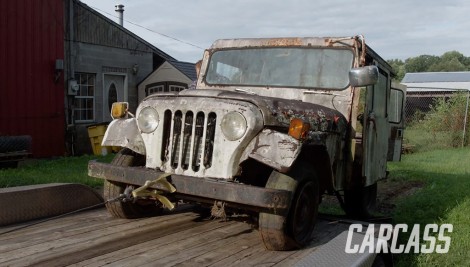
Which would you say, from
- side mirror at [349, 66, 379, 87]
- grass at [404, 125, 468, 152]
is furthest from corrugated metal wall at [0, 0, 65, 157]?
grass at [404, 125, 468, 152]

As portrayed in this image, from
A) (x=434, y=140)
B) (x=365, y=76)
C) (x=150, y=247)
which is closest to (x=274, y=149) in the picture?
(x=150, y=247)

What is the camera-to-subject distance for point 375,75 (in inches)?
167

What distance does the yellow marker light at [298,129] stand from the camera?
136 inches

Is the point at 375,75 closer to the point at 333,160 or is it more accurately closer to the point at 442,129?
the point at 333,160

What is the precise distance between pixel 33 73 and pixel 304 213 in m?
10.1

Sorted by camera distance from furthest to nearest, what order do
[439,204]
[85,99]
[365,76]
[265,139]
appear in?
[85,99] < [439,204] < [365,76] < [265,139]

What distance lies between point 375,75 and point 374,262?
5.49 feet

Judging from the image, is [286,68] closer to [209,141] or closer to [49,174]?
Result: [209,141]

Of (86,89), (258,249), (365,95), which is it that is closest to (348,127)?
(365,95)

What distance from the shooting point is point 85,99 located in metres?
14.3

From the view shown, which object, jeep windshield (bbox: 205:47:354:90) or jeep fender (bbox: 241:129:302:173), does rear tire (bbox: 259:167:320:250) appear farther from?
jeep windshield (bbox: 205:47:354:90)

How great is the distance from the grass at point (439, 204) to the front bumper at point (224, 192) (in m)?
1.48

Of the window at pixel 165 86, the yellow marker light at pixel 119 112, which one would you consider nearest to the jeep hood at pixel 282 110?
the yellow marker light at pixel 119 112

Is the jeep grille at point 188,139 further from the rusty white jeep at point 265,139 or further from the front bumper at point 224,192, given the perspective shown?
the front bumper at point 224,192
